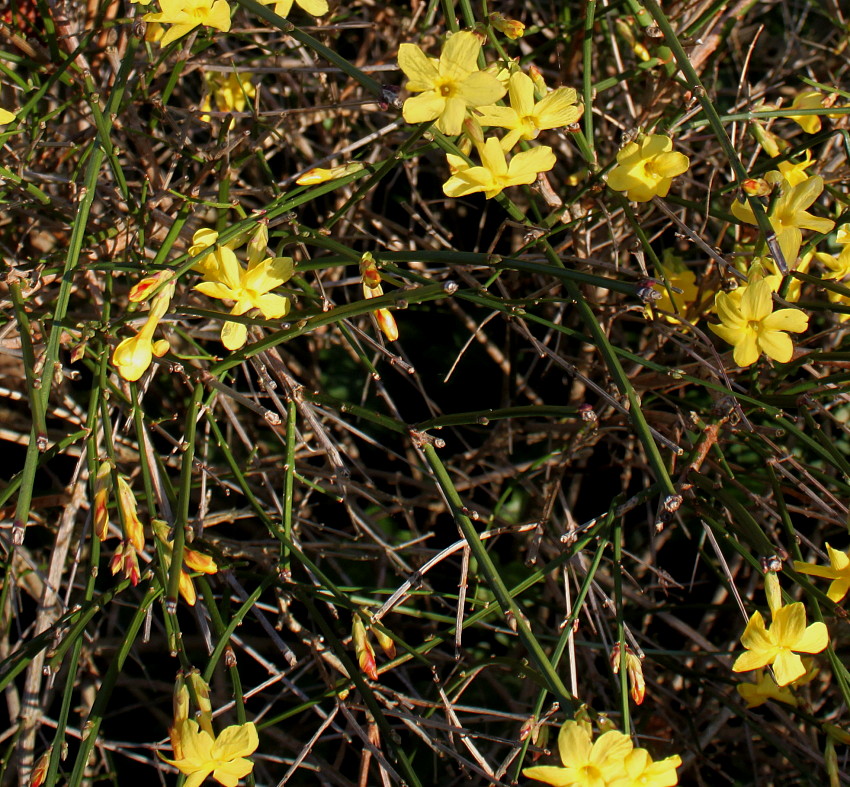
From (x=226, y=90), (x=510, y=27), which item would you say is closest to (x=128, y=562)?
(x=510, y=27)

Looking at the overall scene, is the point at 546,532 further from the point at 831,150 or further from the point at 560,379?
the point at 831,150

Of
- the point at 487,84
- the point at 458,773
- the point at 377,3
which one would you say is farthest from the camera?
the point at 377,3

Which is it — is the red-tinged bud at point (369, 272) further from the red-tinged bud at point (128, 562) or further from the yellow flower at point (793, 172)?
the yellow flower at point (793, 172)

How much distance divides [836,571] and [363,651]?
2.25 ft

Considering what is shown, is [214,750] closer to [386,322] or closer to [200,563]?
[200,563]

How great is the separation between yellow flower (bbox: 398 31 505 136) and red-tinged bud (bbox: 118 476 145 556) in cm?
67

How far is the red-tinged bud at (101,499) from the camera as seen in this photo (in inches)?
44.7

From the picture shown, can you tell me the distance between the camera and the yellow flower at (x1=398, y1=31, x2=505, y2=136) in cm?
96

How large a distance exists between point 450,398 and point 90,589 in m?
1.02

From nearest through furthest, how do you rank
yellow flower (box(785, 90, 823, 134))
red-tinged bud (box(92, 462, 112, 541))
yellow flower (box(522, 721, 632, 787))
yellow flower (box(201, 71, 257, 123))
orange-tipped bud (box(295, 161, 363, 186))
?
yellow flower (box(522, 721, 632, 787)) < red-tinged bud (box(92, 462, 112, 541)) < orange-tipped bud (box(295, 161, 363, 186)) < yellow flower (box(785, 90, 823, 134)) < yellow flower (box(201, 71, 257, 123))

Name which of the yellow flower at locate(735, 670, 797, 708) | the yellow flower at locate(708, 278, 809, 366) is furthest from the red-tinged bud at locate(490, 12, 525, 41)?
the yellow flower at locate(735, 670, 797, 708)

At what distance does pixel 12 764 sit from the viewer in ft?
4.91

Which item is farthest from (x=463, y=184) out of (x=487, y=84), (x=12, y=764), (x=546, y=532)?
(x=12, y=764)

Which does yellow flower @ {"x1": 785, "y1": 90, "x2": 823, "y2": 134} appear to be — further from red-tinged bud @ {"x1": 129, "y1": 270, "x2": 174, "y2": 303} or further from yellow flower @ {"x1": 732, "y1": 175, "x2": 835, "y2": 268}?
red-tinged bud @ {"x1": 129, "y1": 270, "x2": 174, "y2": 303}
